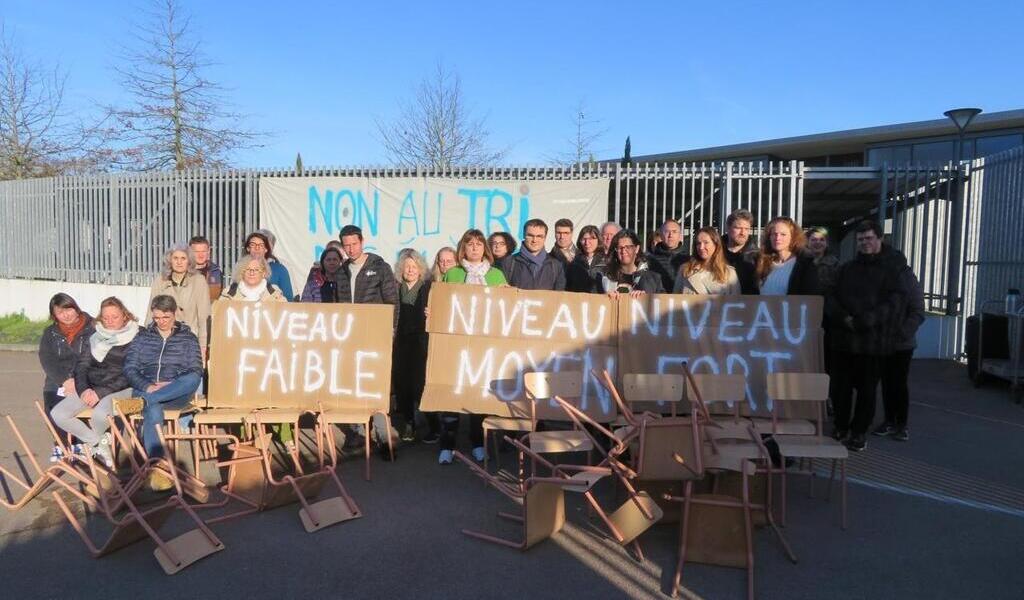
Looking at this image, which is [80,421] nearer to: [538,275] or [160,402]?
[160,402]

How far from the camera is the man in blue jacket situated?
5.50 meters

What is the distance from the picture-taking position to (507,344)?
5.62 m

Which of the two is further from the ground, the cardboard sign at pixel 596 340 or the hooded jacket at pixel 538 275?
the hooded jacket at pixel 538 275

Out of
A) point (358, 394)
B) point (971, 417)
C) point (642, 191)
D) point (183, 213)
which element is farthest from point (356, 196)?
point (971, 417)

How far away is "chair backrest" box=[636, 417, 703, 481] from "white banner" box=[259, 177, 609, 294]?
6.61 meters

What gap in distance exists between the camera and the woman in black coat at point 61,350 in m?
5.68

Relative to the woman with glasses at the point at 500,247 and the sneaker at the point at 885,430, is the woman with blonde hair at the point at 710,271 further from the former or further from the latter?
the sneaker at the point at 885,430

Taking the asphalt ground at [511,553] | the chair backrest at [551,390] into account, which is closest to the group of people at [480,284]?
the chair backrest at [551,390]

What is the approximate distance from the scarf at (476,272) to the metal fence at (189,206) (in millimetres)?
4751

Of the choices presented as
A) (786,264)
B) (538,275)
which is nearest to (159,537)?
(538,275)

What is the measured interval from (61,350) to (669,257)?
5146 millimetres

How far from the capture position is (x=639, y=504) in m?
4.07

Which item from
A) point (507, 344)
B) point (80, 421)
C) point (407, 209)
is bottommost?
point (80, 421)

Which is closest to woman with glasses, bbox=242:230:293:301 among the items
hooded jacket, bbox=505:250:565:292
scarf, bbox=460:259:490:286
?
scarf, bbox=460:259:490:286
